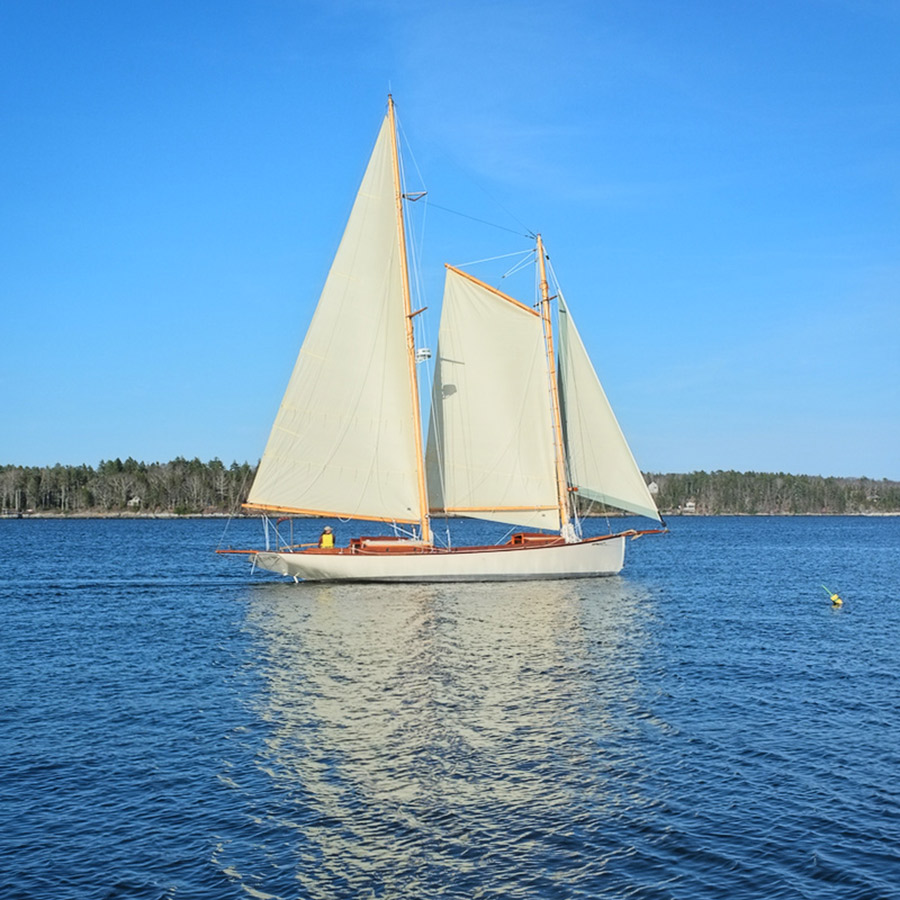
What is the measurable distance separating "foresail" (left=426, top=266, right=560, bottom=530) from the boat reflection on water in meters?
12.9

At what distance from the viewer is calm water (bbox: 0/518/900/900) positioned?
15.0m

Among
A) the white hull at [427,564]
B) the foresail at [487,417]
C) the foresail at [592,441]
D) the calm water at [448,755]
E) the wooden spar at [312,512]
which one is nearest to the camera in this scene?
the calm water at [448,755]

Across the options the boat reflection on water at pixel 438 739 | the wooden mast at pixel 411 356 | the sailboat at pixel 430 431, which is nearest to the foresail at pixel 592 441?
the sailboat at pixel 430 431

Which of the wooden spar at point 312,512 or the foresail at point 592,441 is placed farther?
the foresail at point 592,441

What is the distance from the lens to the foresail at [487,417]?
5322cm

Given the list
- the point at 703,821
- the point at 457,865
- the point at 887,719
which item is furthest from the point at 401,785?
the point at 887,719

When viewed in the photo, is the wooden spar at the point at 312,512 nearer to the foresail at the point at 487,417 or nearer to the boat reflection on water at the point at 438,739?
the foresail at the point at 487,417

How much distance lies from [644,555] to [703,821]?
3065 inches

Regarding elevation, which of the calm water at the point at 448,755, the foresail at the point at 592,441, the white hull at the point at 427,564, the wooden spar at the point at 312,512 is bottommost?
the calm water at the point at 448,755

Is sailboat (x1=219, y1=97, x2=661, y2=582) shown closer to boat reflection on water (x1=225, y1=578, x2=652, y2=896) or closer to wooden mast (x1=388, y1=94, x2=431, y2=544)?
wooden mast (x1=388, y1=94, x2=431, y2=544)

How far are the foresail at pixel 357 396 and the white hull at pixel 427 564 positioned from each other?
2548 millimetres

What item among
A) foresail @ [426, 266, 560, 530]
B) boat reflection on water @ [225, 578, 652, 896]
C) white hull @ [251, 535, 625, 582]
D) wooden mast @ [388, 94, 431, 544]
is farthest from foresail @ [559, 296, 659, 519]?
boat reflection on water @ [225, 578, 652, 896]

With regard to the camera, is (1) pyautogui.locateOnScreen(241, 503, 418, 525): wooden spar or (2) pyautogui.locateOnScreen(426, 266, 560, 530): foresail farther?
(2) pyautogui.locateOnScreen(426, 266, 560, 530): foresail

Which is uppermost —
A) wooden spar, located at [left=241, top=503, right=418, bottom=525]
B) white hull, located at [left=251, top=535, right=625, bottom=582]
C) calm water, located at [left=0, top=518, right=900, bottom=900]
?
wooden spar, located at [left=241, top=503, right=418, bottom=525]
